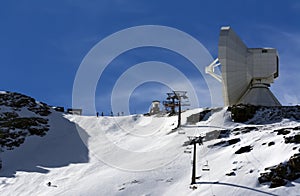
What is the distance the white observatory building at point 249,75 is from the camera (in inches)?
2331

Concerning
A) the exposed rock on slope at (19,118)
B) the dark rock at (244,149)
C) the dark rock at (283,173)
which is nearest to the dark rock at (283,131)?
the dark rock at (244,149)

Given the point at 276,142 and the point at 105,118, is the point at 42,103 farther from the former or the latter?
the point at 276,142

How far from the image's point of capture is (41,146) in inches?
2269

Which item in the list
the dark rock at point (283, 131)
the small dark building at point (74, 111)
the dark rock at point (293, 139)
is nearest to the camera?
the dark rock at point (293, 139)

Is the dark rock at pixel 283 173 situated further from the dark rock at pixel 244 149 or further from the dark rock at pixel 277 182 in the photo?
the dark rock at pixel 244 149

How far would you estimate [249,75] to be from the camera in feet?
198

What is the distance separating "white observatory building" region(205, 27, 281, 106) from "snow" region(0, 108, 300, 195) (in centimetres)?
367

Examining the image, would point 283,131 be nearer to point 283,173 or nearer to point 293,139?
point 293,139

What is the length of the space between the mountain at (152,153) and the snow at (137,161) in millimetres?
75

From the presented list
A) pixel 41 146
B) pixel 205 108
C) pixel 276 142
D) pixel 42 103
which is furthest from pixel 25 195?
pixel 42 103

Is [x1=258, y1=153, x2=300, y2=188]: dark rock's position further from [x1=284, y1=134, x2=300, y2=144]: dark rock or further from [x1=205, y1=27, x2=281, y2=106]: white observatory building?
[x1=205, y1=27, x2=281, y2=106]: white observatory building

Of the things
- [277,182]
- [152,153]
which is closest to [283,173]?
[277,182]

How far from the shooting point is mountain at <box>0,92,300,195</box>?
36906 mm

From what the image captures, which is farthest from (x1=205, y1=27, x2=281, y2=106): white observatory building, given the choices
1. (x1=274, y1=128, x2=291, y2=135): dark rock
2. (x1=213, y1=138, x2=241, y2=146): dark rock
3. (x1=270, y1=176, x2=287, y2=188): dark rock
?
(x1=270, y1=176, x2=287, y2=188): dark rock
